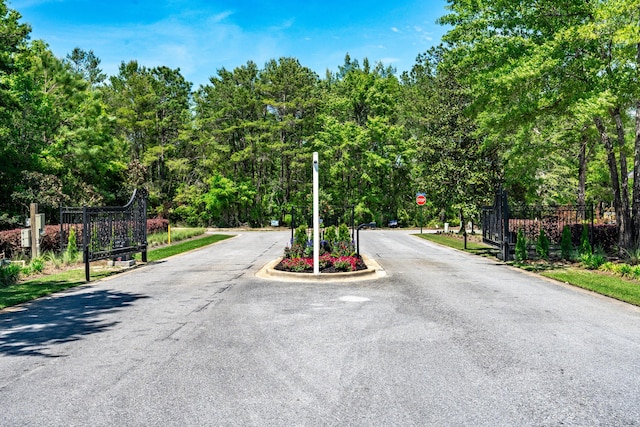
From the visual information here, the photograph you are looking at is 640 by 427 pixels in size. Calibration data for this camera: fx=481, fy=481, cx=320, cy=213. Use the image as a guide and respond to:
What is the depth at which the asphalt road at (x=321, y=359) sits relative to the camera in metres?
4.59

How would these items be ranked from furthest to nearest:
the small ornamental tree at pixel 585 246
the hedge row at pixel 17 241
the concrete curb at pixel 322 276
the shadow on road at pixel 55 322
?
the hedge row at pixel 17 241, the small ornamental tree at pixel 585 246, the concrete curb at pixel 322 276, the shadow on road at pixel 55 322

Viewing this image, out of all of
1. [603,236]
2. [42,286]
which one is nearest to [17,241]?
[42,286]

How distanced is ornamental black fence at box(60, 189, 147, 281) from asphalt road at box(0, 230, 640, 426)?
11.7 feet

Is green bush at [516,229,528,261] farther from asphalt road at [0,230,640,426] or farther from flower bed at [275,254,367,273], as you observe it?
asphalt road at [0,230,640,426]

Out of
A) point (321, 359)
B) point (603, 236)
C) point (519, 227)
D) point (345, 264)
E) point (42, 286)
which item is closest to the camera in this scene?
point (321, 359)

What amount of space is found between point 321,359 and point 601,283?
31.7ft

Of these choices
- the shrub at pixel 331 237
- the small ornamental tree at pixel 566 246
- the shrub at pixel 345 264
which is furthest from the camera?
the small ornamental tree at pixel 566 246

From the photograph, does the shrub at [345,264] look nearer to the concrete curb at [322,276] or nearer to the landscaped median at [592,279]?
the concrete curb at [322,276]

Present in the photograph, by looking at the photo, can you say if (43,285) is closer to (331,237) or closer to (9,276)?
(9,276)

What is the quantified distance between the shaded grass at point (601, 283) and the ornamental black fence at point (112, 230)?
1336cm

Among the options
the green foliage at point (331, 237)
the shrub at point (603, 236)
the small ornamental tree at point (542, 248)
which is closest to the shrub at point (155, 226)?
the green foliage at point (331, 237)

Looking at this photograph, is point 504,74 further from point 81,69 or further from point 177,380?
point 81,69

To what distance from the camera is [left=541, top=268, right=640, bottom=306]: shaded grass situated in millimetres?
10858

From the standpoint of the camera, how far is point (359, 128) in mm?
53031
